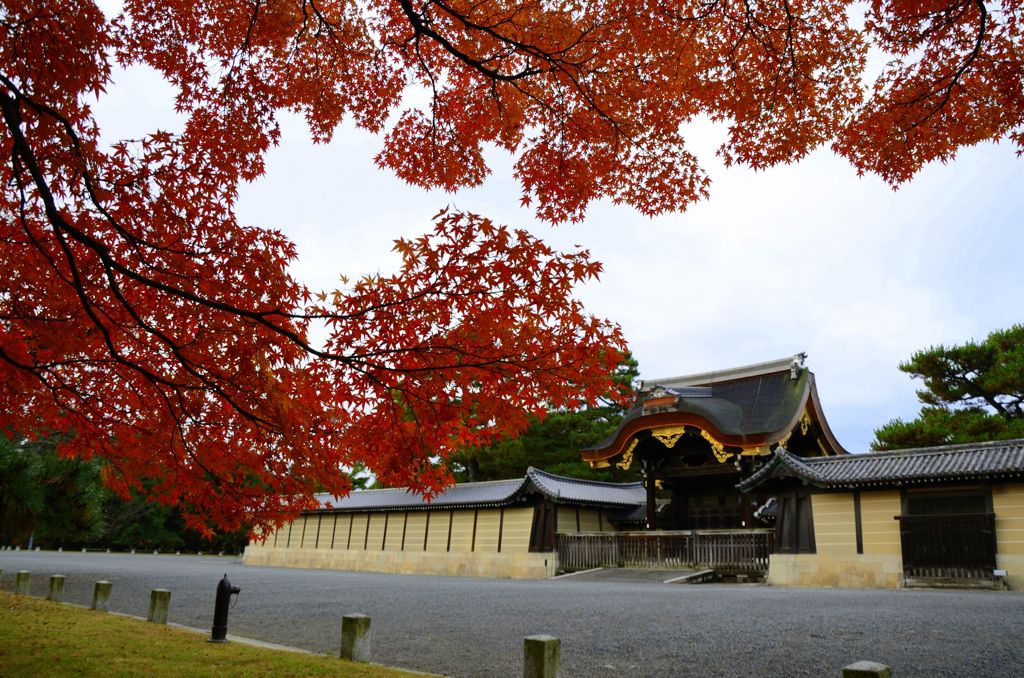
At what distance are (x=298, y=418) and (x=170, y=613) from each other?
6.86m

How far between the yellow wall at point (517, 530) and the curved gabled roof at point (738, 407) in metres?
3.01

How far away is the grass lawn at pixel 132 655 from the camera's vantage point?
530 cm

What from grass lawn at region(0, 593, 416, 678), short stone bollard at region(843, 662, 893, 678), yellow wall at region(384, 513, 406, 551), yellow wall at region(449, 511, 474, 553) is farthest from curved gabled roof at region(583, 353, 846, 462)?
short stone bollard at region(843, 662, 893, 678)

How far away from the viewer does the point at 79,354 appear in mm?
5297

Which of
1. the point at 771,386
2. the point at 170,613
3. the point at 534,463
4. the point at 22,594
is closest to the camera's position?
the point at 170,613

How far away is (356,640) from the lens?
5730mm

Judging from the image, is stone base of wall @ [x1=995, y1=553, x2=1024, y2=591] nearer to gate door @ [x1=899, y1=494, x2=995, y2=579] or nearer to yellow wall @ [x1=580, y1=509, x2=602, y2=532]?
gate door @ [x1=899, y1=494, x2=995, y2=579]

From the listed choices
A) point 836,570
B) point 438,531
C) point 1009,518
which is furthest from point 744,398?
point 438,531

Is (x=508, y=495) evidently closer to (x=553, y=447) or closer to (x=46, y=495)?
(x=553, y=447)

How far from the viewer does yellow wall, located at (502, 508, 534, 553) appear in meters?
22.7

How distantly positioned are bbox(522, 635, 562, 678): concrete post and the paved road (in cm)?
123

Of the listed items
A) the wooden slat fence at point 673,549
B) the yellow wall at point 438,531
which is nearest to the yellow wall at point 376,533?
the yellow wall at point 438,531

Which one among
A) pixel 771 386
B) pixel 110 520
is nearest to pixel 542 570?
pixel 771 386

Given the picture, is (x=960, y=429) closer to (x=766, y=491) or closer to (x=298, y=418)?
(x=766, y=491)
